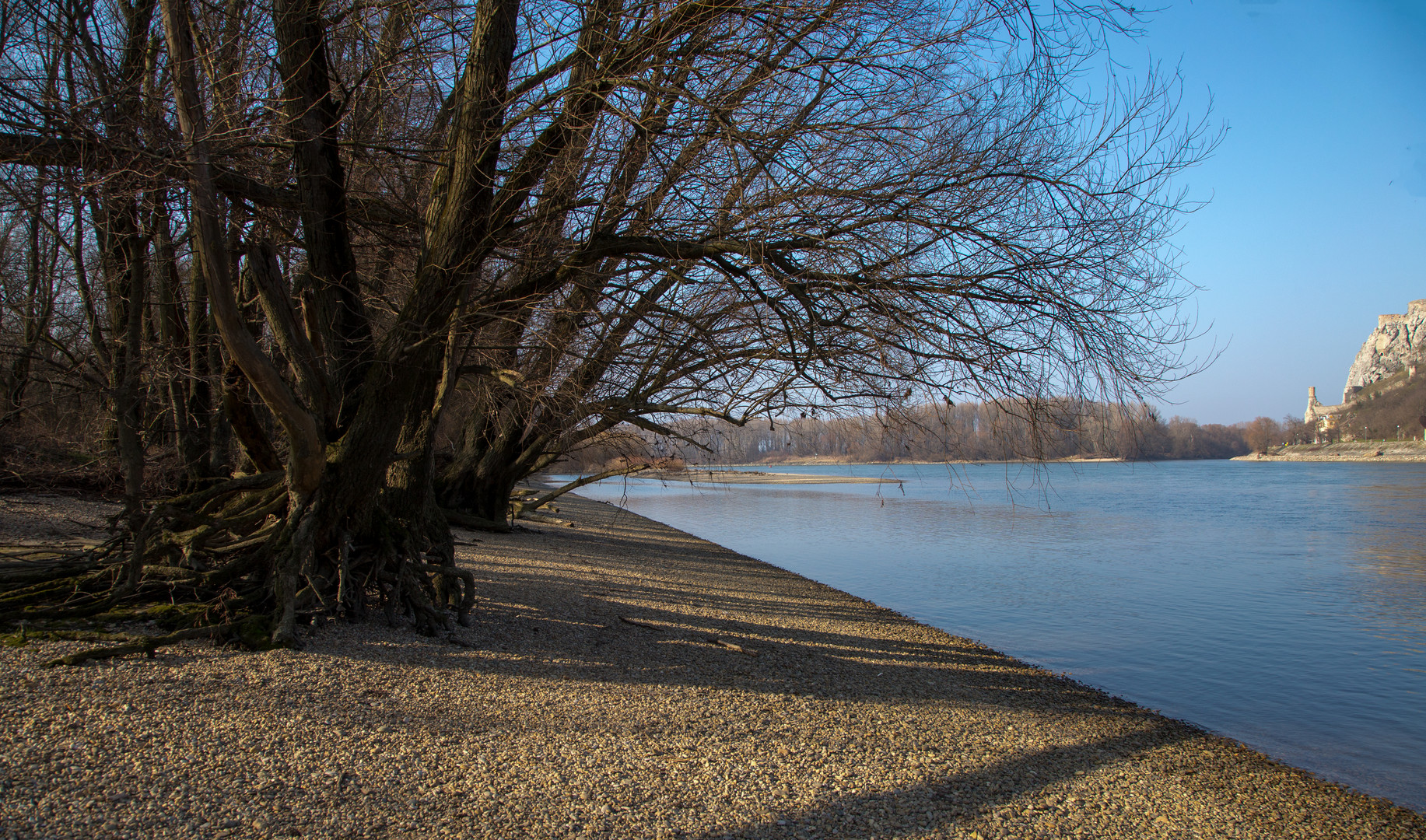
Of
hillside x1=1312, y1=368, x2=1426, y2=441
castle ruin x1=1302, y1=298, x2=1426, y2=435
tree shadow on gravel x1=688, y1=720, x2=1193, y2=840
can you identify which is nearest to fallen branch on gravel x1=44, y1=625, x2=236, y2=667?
tree shadow on gravel x1=688, y1=720, x2=1193, y2=840

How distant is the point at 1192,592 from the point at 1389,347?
146322 millimetres

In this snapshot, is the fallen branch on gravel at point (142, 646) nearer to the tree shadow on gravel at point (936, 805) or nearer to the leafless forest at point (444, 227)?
the leafless forest at point (444, 227)

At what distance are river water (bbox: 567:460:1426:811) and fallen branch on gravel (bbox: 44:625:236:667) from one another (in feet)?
17.4

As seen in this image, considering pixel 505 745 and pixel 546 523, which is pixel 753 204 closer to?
pixel 505 745

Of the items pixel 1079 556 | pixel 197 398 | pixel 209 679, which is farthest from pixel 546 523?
pixel 209 679

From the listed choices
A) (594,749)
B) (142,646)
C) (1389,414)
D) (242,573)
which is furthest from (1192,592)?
(1389,414)

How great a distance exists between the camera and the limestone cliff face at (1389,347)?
120 metres

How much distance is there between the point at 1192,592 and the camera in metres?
15.4

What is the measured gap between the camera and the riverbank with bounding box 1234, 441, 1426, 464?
72.6m

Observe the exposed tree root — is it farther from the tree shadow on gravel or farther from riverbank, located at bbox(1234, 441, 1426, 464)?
riverbank, located at bbox(1234, 441, 1426, 464)

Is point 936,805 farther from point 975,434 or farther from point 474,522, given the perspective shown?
point 474,522

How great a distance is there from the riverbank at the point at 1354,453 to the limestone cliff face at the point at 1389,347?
39.6 m

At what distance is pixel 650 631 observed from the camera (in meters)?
7.88

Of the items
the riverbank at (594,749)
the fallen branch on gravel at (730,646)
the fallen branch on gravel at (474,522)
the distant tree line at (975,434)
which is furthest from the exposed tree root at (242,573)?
the fallen branch on gravel at (474,522)
